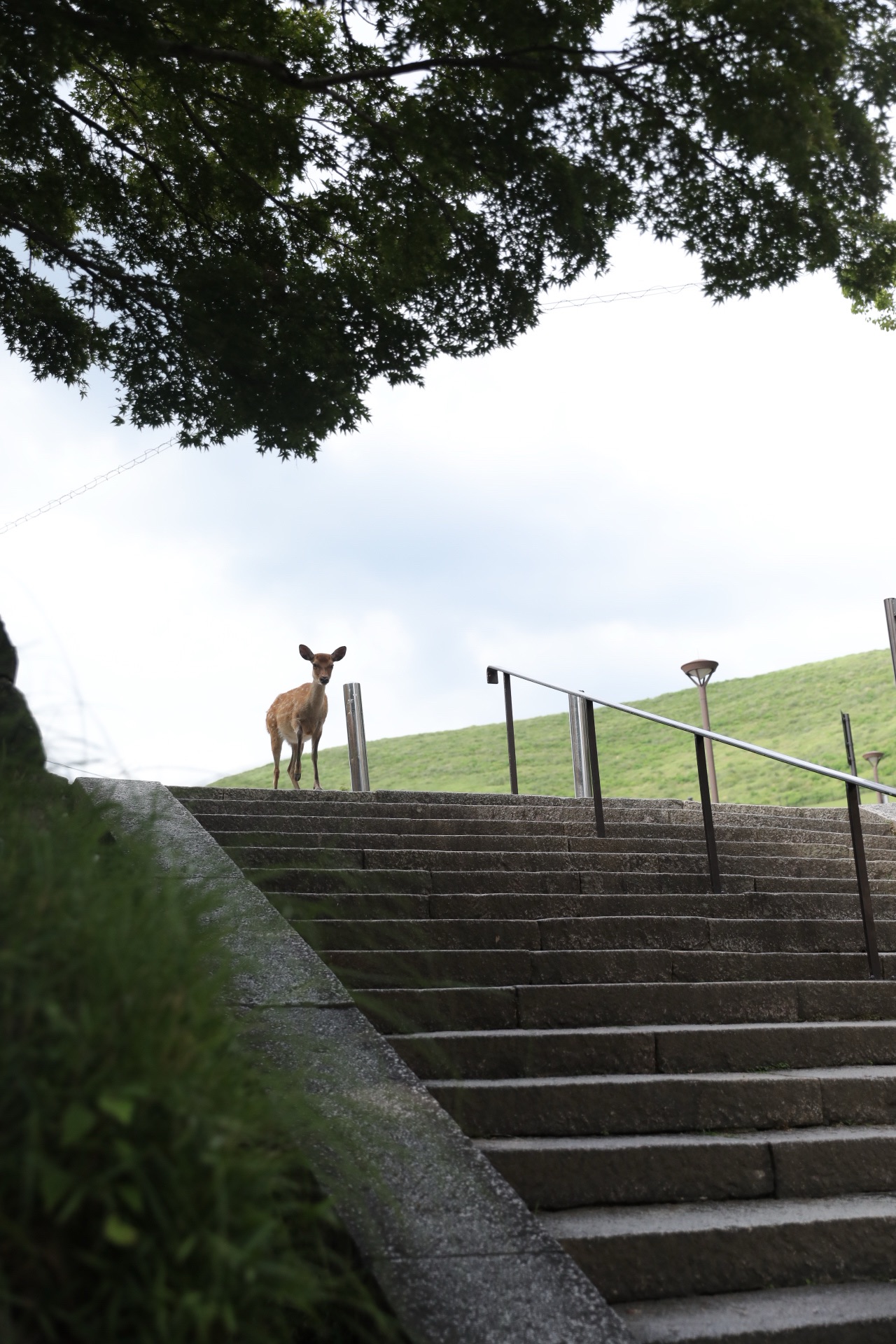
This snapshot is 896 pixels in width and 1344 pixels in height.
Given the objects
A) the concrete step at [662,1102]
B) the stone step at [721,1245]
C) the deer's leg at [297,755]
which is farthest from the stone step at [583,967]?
the deer's leg at [297,755]

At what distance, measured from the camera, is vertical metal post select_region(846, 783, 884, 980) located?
5539mm

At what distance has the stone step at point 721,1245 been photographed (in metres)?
3.17

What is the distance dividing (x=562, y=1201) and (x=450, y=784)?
34192mm

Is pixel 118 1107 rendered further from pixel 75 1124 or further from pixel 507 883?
pixel 507 883

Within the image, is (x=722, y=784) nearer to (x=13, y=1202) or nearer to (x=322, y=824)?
(x=322, y=824)

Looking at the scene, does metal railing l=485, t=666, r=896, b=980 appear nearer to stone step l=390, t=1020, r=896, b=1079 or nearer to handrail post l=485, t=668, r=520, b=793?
stone step l=390, t=1020, r=896, b=1079

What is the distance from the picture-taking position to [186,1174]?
1.71m

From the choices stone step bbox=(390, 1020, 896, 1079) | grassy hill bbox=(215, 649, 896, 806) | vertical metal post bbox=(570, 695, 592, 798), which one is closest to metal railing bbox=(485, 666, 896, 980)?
stone step bbox=(390, 1020, 896, 1079)

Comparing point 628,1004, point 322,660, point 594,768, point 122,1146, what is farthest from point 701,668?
point 122,1146

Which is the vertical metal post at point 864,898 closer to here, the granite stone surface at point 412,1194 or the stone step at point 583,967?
the stone step at point 583,967

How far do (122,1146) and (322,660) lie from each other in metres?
9.91

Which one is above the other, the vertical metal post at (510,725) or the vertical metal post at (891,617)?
the vertical metal post at (891,617)

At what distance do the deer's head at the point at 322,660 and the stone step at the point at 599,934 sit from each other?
628cm

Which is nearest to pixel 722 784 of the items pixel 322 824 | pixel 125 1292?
pixel 322 824
